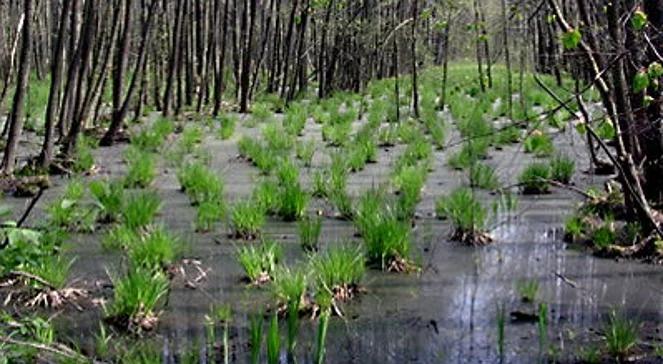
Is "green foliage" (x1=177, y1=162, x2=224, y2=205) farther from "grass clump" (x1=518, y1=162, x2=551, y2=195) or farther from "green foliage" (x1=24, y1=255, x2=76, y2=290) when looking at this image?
"grass clump" (x1=518, y1=162, x2=551, y2=195)

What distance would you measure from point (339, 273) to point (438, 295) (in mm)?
690

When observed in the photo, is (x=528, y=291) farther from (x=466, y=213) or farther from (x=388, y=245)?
(x=466, y=213)

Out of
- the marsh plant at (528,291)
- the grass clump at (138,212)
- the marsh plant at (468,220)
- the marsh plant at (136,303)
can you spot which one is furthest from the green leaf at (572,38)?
the grass clump at (138,212)

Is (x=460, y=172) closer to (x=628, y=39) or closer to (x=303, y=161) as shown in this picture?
(x=303, y=161)

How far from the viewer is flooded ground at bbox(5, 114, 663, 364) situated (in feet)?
13.8

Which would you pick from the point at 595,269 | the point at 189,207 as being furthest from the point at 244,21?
the point at 595,269

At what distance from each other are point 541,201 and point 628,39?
2.58m

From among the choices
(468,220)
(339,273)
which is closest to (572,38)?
(339,273)

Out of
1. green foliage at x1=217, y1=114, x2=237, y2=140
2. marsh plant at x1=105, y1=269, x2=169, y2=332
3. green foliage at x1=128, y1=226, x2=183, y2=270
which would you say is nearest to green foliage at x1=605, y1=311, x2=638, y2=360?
marsh plant at x1=105, y1=269, x2=169, y2=332

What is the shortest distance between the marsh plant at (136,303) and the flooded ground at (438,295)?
4.9 inches

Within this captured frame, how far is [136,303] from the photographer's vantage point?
4289 millimetres

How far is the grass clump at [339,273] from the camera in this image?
186 inches

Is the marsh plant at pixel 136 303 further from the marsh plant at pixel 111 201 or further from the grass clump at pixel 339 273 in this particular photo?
the marsh plant at pixel 111 201

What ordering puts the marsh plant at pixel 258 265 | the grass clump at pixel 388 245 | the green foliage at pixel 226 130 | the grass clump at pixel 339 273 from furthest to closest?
the green foliage at pixel 226 130
the grass clump at pixel 388 245
the marsh plant at pixel 258 265
the grass clump at pixel 339 273
